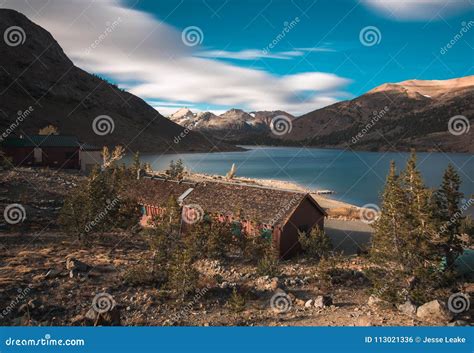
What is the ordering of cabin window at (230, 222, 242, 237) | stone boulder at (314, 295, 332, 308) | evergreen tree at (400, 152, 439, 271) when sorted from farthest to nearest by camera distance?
cabin window at (230, 222, 242, 237) < stone boulder at (314, 295, 332, 308) < evergreen tree at (400, 152, 439, 271)

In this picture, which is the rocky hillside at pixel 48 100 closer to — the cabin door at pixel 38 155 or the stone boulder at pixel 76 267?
the cabin door at pixel 38 155

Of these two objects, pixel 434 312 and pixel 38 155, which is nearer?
pixel 434 312

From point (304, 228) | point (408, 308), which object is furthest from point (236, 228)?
point (408, 308)

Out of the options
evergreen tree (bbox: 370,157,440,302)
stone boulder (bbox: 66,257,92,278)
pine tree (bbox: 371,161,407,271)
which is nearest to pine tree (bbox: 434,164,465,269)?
evergreen tree (bbox: 370,157,440,302)

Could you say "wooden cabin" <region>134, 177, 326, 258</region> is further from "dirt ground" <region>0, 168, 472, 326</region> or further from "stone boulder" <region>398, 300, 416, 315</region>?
"stone boulder" <region>398, 300, 416, 315</region>

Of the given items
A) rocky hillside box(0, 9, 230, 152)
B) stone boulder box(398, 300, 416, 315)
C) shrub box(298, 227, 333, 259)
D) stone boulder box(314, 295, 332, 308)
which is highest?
rocky hillside box(0, 9, 230, 152)

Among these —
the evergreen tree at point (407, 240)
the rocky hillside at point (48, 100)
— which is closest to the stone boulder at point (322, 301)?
the evergreen tree at point (407, 240)

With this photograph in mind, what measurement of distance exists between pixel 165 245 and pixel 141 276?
249 centimetres

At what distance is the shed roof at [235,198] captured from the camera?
29875mm

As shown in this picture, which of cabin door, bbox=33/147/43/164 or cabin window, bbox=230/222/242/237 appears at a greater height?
cabin door, bbox=33/147/43/164

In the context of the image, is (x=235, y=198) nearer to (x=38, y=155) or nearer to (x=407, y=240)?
(x=407, y=240)

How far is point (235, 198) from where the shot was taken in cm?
3231

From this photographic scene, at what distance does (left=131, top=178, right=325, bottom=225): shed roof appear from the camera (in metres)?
29.9

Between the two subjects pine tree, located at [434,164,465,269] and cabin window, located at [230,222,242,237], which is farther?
cabin window, located at [230,222,242,237]
